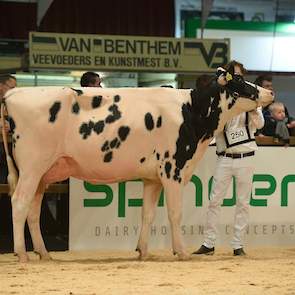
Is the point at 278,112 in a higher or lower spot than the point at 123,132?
higher

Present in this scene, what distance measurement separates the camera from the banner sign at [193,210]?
8.50m

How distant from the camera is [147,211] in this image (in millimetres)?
7754

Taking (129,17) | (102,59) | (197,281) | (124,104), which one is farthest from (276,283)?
(129,17)

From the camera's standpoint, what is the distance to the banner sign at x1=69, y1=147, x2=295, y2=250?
850 centimetres

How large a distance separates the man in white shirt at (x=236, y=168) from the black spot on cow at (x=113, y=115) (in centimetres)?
115

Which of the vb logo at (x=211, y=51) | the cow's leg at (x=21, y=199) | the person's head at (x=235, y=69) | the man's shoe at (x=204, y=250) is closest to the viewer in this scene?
the cow's leg at (x=21, y=199)

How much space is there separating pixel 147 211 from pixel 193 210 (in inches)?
43.1

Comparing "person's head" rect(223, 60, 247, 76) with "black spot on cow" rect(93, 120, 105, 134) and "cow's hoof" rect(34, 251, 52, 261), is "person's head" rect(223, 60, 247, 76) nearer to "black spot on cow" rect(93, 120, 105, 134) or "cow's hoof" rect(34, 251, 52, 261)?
"black spot on cow" rect(93, 120, 105, 134)

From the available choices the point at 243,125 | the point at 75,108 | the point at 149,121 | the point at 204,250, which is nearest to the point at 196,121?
the point at 149,121

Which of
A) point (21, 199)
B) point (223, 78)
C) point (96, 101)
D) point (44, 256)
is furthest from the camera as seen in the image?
point (223, 78)

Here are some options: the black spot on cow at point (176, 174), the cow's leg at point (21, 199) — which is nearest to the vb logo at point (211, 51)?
the black spot on cow at point (176, 174)

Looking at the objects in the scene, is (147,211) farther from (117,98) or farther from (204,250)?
(117,98)

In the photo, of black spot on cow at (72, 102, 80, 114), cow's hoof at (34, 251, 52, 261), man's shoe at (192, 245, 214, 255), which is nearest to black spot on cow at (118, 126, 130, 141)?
black spot on cow at (72, 102, 80, 114)

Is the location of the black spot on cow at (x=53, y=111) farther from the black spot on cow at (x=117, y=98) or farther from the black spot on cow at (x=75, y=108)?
the black spot on cow at (x=117, y=98)
